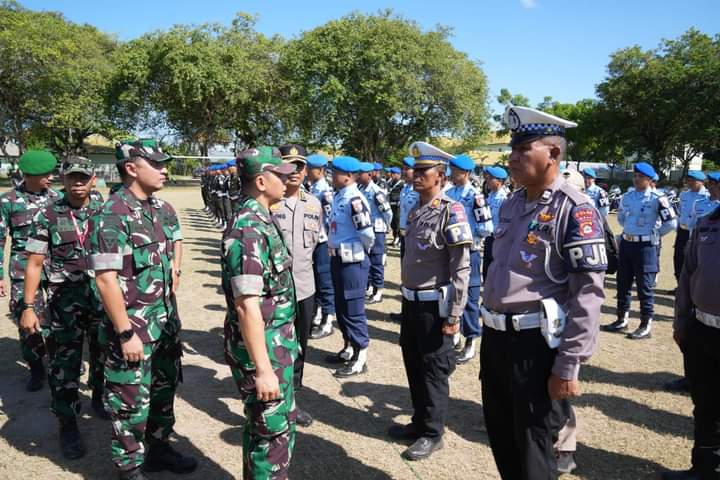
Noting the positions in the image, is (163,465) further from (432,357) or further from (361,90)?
(361,90)

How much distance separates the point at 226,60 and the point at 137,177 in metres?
35.4

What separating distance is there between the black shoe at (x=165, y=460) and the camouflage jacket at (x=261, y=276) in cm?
137

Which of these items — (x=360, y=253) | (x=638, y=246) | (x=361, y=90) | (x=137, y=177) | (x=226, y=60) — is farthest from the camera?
(x=226, y=60)

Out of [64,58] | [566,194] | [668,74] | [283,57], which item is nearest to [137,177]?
[566,194]

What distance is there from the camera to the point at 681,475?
3.38 metres

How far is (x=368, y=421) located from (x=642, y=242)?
15.0ft

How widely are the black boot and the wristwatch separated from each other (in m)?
1.76

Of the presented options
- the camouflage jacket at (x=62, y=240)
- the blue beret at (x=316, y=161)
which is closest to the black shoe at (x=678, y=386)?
the blue beret at (x=316, y=161)

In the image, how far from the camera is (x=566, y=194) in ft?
7.95

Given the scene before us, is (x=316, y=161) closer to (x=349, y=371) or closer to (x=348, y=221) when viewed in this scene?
(x=348, y=221)

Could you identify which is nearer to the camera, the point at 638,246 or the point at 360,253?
the point at 360,253

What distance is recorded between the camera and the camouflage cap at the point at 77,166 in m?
3.82

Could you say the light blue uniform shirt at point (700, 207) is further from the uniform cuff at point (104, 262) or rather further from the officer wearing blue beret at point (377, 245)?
the uniform cuff at point (104, 262)

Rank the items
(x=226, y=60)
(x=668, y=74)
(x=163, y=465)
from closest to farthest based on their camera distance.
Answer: (x=163, y=465) → (x=668, y=74) → (x=226, y=60)
